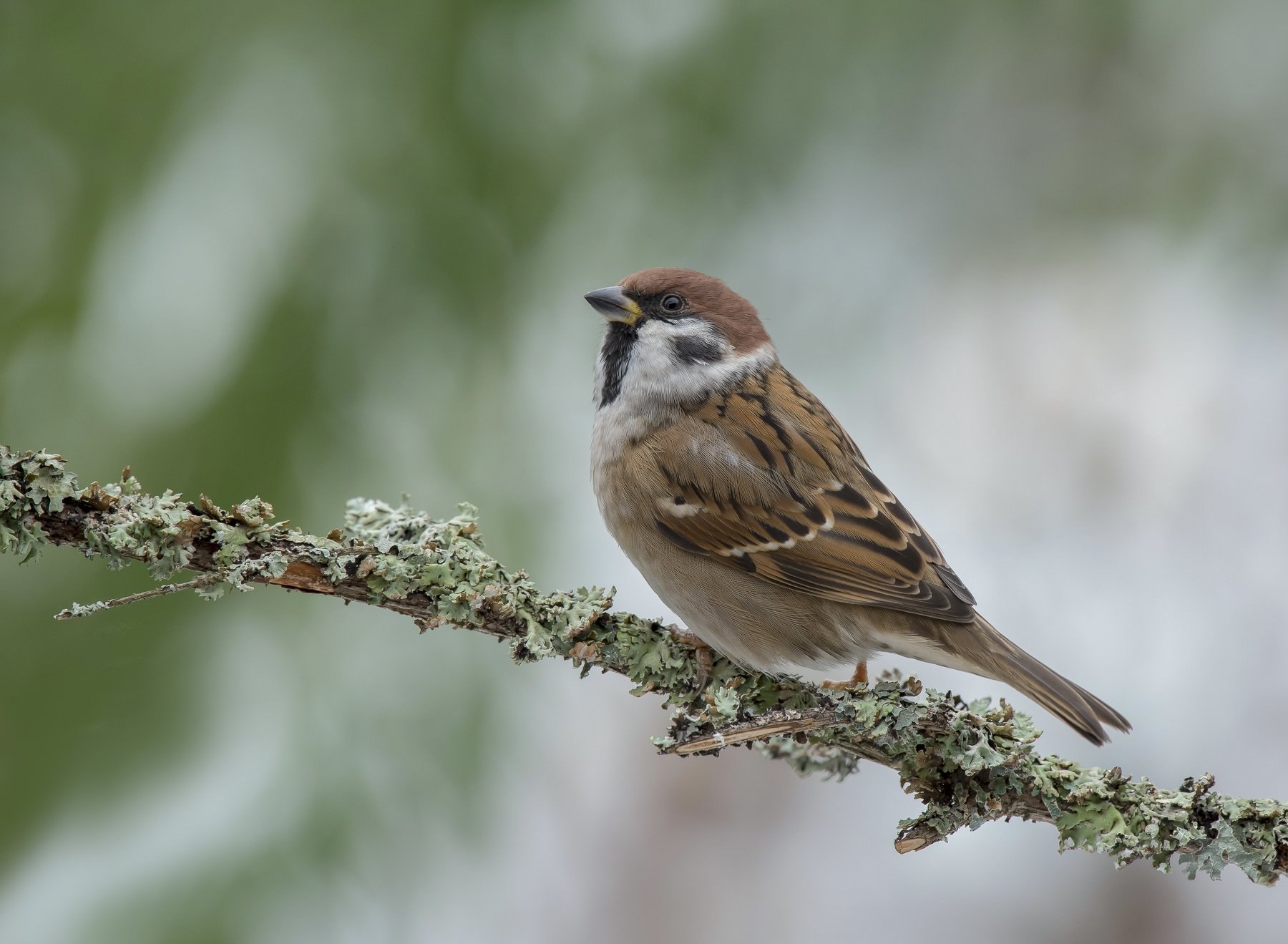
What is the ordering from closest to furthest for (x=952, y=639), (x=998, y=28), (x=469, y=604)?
(x=469, y=604) → (x=952, y=639) → (x=998, y=28)

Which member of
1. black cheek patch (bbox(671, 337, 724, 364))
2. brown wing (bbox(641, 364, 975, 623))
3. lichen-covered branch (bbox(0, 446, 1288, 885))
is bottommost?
lichen-covered branch (bbox(0, 446, 1288, 885))

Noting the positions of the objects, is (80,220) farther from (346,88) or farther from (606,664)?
(606,664)

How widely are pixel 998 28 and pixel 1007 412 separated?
90 centimetres

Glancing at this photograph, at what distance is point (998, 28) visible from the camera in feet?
8.23

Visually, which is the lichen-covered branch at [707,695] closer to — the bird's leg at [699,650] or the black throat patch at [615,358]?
the bird's leg at [699,650]

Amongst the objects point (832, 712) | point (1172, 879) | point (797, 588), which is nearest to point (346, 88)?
point (797, 588)

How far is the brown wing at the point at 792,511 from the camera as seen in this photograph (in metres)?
2.03

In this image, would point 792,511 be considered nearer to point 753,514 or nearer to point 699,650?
point 753,514

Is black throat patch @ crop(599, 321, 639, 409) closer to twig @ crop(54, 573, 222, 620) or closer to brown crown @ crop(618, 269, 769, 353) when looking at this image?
brown crown @ crop(618, 269, 769, 353)

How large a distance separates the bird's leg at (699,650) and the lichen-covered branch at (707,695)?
0.25m

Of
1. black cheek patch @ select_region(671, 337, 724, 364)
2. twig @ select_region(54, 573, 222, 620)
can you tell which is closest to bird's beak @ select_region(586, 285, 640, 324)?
black cheek patch @ select_region(671, 337, 724, 364)

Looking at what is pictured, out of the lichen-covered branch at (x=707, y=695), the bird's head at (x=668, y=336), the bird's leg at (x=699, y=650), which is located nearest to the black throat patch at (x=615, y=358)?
the bird's head at (x=668, y=336)

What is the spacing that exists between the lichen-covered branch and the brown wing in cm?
41

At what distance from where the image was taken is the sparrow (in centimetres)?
198
